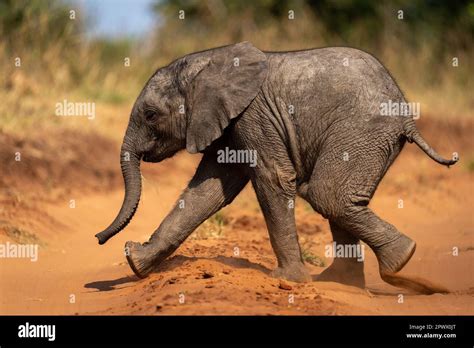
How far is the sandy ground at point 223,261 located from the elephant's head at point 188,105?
94 cm

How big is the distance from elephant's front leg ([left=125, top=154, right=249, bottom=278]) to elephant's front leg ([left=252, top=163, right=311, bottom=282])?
0.51 metres

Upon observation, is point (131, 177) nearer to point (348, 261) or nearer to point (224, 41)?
point (348, 261)

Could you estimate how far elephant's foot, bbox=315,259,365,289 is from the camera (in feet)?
33.5

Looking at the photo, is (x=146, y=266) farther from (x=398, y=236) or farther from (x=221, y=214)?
(x=221, y=214)

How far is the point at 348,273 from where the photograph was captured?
10.2 m

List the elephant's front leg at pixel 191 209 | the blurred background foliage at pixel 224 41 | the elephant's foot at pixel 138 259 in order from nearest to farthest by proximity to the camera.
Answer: the elephant's foot at pixel 138 259 → the elephant's front leg at pixel 191 209 → the blurred background foliage at pixel 224 41

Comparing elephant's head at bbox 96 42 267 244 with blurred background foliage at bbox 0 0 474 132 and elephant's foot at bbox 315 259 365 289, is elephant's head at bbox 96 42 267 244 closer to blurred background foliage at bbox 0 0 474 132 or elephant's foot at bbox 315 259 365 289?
elephant's foot at bbox 315 259 365 289

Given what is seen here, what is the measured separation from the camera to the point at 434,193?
54.1ft

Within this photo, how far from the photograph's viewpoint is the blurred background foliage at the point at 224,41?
18.6 metres
